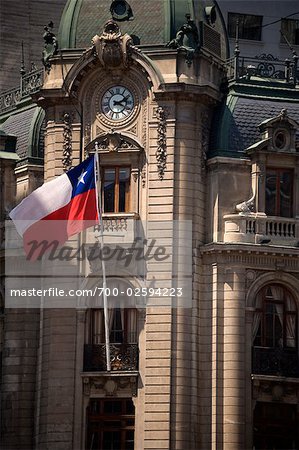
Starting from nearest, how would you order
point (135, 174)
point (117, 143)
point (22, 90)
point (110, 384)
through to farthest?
point (110, 384), point (135, 174), point (117, 143), point (22, 90)

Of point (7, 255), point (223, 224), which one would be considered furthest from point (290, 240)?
point (7, 255)

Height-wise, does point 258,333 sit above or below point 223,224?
below

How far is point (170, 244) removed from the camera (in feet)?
223

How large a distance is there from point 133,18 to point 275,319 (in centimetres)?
1327

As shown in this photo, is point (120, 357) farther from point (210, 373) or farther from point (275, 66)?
point (275, 66)

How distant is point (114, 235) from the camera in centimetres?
6819

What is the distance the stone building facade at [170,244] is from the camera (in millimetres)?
67062

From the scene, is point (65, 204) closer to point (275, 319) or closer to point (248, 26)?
point (275, 319)

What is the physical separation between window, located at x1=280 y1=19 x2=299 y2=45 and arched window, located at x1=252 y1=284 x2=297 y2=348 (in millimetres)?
21028

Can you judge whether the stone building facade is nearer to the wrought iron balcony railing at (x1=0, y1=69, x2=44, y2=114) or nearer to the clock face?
the clock face

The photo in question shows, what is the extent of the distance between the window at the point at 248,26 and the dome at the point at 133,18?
14.9 metres

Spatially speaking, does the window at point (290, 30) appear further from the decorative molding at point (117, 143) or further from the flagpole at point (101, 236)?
the flagpole at point (101, 236)

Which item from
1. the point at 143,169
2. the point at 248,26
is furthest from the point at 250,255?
the point at 248,26

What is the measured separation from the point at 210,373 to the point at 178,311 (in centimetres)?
269
